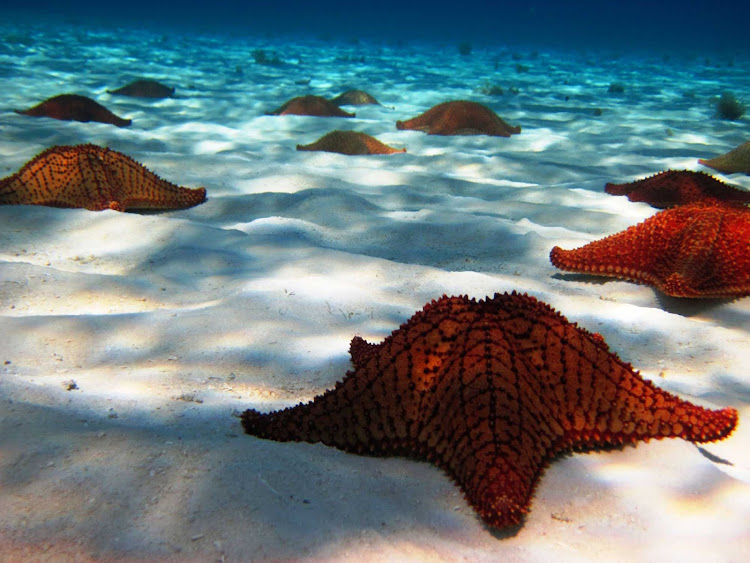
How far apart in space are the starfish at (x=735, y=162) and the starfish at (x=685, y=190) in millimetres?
2335

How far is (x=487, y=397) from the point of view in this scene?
2143 millimetres

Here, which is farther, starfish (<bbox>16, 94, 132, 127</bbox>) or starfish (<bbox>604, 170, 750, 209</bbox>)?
starfish (<bbox>16, 94, 132, 127</bbox>)

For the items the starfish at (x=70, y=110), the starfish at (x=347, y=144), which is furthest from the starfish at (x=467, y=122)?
the starfish at (x=70, y=110)

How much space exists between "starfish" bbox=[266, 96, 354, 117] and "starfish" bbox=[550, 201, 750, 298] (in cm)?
897

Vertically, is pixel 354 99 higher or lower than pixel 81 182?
lower

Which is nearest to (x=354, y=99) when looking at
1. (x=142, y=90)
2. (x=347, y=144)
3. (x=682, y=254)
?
(x=142, y=90)

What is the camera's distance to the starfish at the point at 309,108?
12023mm

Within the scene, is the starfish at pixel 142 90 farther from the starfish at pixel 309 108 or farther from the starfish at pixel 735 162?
the starfish at pixel 735 162

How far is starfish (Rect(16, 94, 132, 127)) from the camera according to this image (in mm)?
9852

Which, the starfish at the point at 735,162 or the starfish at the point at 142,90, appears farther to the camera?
the starfish at the point at 142,90

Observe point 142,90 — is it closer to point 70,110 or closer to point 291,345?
point 70,110

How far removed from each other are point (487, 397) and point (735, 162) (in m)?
8.06

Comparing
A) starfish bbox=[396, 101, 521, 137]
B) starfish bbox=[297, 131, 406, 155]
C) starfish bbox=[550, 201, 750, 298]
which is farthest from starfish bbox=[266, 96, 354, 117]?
starfish bbox=[550, 201, 750, 298]

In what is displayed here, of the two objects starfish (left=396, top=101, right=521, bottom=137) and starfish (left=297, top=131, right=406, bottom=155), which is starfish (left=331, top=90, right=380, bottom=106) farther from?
starfish (left=297, top=131, right=406, bottom=155)
